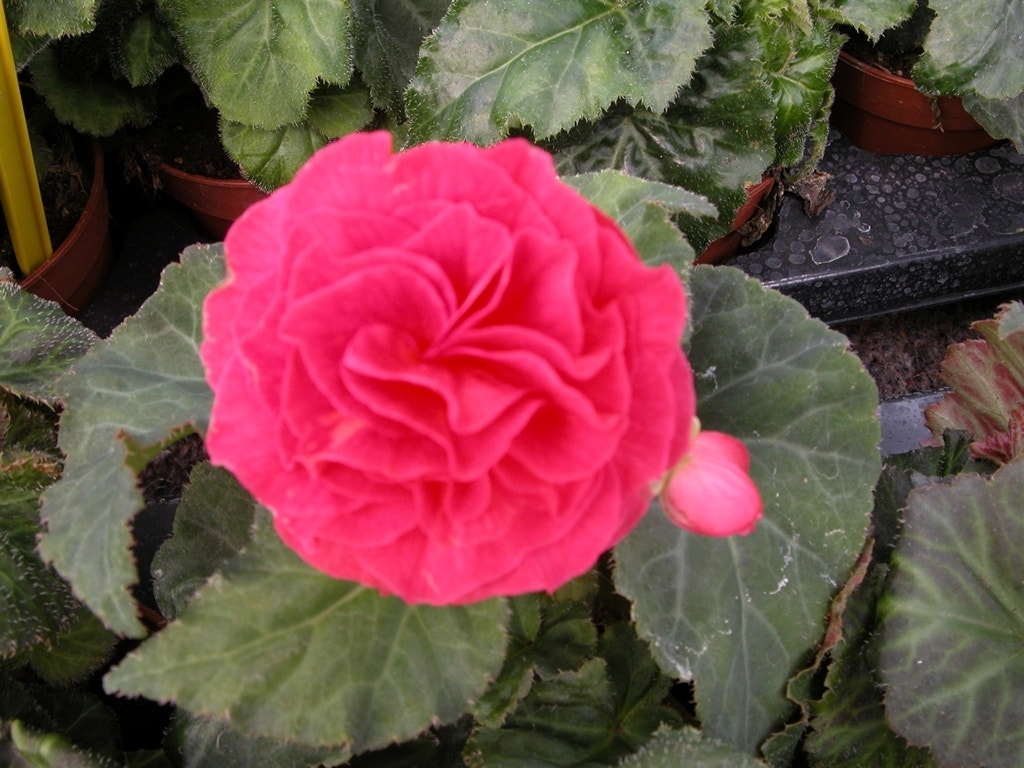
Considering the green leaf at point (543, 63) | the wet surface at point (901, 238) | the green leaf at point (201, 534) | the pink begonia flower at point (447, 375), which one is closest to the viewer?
the pink begonia flower at point (447, 375)

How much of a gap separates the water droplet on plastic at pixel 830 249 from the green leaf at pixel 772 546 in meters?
0.80

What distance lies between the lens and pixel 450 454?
372 mm

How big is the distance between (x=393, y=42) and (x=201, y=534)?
2.39 feet

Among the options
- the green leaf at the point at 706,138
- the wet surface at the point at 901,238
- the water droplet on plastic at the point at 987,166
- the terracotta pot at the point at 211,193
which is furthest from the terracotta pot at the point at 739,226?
the terracotta pot at the point at 211,193

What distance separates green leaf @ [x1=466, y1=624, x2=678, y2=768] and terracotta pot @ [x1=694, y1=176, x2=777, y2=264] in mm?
673

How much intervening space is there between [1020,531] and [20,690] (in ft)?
2.44

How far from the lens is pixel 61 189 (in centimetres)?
126

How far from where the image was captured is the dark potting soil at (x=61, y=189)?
1.22 m

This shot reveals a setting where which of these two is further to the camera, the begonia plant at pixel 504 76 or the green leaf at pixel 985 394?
the begonia plant at pixel 504 76

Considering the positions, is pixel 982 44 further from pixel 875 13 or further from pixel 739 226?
pixel 739 226

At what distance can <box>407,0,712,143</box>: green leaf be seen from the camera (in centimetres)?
99

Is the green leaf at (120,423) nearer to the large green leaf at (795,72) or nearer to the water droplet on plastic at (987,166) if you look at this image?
the large green leaf at (795,72)

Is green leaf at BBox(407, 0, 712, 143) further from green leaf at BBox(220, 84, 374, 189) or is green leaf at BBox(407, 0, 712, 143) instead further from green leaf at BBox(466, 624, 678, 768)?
green leaf at BBox(466, 624, 678, 768)

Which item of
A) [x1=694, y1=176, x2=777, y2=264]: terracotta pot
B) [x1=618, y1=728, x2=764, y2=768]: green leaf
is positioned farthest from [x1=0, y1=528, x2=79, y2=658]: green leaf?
[x1=694, y1=176, x2=777, y2=264]: terracotta pot
